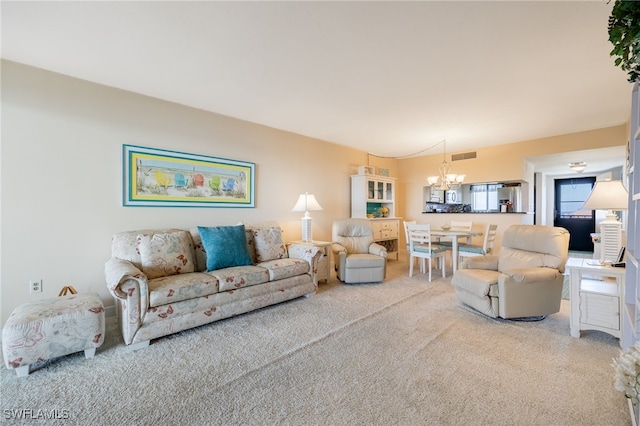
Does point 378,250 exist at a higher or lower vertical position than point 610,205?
lower

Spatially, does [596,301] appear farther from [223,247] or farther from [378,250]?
[223,247]

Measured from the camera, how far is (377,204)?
621 cm

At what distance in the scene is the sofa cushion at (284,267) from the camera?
3119 millimetres

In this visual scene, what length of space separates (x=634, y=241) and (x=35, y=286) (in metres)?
4.49

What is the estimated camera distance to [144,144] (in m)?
3.09

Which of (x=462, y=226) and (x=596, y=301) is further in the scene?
(x=462, y=226)

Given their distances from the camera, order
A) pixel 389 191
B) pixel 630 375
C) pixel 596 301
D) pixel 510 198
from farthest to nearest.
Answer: pixel 389 191 < pixel 510 198 < pixel 596 301 < pixel 630 375

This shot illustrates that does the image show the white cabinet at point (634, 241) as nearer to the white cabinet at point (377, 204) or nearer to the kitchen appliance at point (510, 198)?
the white cabinet at point (377, 204)

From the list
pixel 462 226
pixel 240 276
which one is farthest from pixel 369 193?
pixel 240 276

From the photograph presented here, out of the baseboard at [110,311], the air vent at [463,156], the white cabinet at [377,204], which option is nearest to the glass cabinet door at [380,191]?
the white cabinet at [377,204]

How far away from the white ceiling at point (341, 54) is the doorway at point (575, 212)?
468cm

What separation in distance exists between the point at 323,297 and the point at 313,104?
2.38 meters

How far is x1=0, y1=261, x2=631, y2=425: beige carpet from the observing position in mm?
1505

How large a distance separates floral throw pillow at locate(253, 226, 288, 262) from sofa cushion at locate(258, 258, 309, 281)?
111mm
